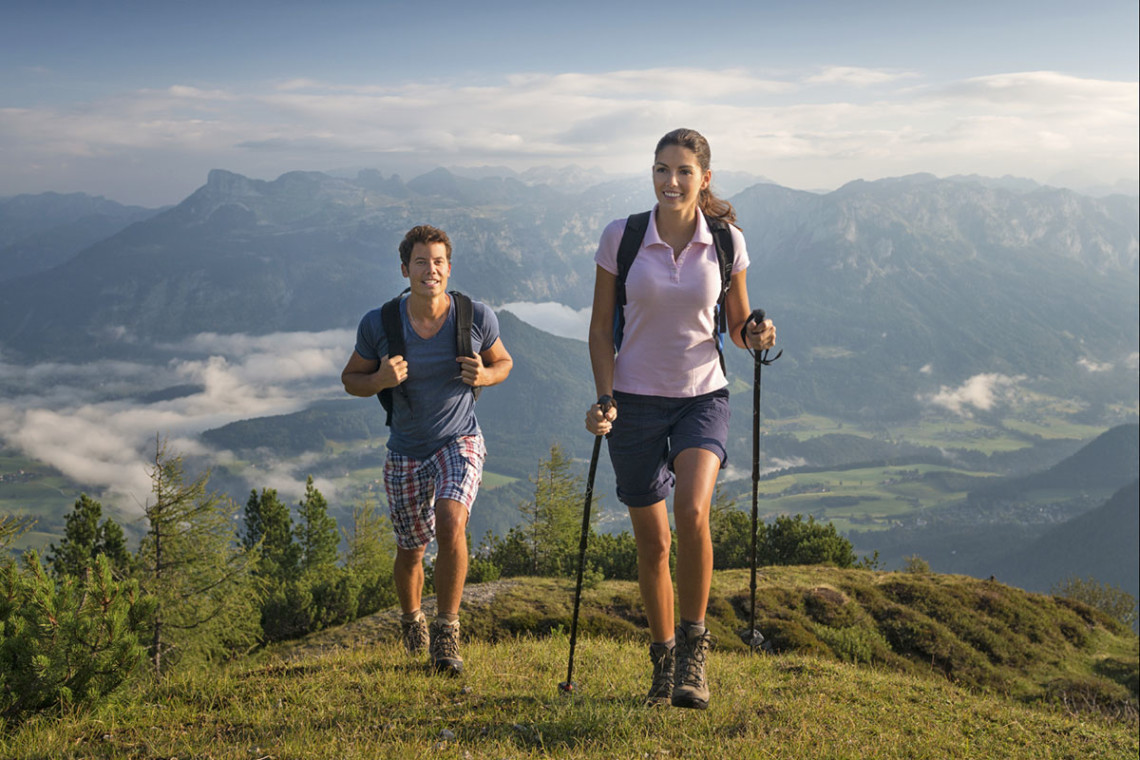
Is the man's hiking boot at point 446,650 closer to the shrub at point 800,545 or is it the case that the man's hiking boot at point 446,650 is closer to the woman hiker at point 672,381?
the woman hiker at point 672,381

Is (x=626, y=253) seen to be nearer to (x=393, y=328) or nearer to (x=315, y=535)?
(x=393, y=328)

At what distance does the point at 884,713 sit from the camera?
6496 mm

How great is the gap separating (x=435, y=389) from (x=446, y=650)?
2.16 metres

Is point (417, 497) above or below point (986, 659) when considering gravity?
above

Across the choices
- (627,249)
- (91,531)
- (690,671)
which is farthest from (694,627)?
(91,531)

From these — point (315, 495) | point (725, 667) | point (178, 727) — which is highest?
point (178, 727)

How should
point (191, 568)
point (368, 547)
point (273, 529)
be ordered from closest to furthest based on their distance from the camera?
point (191, 568), point (368, 547), point (273, 529)

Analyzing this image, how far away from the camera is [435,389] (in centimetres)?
686

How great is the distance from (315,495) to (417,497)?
4969 centimetres

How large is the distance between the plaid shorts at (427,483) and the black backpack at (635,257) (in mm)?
1648

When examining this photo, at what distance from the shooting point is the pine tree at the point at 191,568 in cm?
2408

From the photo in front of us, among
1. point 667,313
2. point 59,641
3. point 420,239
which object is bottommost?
point 59,641

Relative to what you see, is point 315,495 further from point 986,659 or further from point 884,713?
point 884,713

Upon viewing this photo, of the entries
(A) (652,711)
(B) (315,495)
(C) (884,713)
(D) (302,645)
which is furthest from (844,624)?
(B) (315,495)
